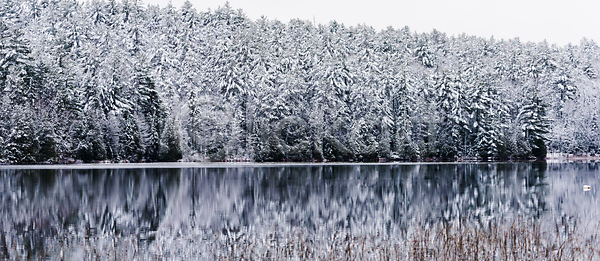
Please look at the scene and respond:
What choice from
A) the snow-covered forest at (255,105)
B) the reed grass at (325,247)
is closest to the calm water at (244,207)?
the reed grass at (325,247)

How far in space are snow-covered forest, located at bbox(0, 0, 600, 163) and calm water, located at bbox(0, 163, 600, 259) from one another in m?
31.1

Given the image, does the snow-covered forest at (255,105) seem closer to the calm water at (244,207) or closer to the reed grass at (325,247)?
the calm water at (244,207)

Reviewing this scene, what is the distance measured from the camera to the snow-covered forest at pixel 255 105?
2800 inches

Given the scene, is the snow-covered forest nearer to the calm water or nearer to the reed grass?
the calm water

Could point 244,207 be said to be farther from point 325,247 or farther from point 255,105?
point 255,105

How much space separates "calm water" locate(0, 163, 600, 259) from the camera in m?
19.9

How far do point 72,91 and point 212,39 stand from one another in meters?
48.5

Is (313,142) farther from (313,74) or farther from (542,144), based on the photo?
(542,144)

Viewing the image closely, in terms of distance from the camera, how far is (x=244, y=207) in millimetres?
27297

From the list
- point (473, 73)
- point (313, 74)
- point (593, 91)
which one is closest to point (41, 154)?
point (313, 74)

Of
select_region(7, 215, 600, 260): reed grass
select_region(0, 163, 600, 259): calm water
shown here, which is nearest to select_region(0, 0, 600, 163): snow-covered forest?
select_region(0, 163, 600, 259): calm water

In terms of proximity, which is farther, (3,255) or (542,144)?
(542,144)

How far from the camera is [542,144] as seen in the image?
9188cm

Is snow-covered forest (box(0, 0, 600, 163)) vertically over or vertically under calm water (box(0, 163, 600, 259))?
over
